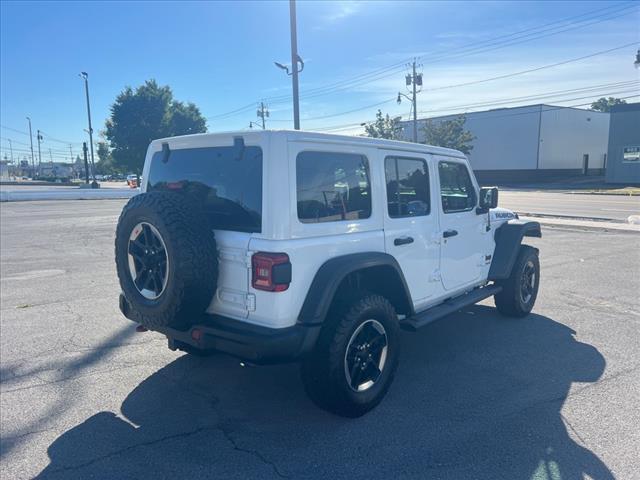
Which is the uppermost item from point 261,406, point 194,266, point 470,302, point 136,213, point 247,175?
point 247,175

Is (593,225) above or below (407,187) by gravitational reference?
below

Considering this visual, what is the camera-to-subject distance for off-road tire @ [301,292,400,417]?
3.35 metres

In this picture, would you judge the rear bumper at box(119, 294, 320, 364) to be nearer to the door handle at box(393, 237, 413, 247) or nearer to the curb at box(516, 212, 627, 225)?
the door handle at box(393, 237, 413, 247)

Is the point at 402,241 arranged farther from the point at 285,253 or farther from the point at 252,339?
the point at 252,339

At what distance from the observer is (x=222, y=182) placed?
11.6ft

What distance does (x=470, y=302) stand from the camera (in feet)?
16.2

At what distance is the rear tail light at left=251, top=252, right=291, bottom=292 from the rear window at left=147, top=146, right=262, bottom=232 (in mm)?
228

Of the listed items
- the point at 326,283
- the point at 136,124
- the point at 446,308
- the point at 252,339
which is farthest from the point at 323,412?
the point at 136,124

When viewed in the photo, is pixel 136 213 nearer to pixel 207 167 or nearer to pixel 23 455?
pixel 207 167

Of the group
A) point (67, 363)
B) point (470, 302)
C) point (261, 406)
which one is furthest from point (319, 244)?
point (67, 363)

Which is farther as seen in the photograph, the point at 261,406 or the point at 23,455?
the point at 261,406

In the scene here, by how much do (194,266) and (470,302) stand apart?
9.76 ft

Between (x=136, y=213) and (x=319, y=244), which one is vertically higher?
(x=136, y=213)

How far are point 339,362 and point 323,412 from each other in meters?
0.58
